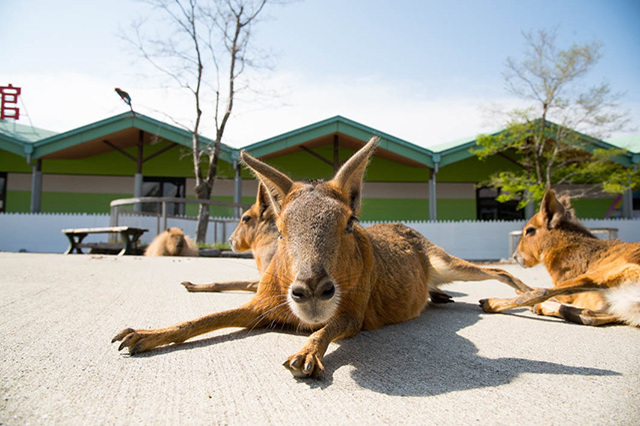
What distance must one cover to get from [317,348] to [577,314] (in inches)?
103

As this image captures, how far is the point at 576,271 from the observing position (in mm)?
4211

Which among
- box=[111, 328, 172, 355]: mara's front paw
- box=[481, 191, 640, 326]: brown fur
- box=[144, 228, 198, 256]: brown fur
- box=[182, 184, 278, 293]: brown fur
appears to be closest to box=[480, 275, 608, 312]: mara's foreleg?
box=[481, 191, 640, 326]: brown fur

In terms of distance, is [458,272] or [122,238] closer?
[458,272]

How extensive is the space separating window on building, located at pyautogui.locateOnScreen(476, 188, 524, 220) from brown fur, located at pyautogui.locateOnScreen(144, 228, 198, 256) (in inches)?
690

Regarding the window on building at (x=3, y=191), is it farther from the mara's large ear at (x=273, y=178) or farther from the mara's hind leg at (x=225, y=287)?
the mara's large ear at (x=273, y=178)

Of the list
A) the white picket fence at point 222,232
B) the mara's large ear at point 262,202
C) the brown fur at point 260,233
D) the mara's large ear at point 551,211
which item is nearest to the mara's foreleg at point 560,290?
the mara's large ear at point 551,211

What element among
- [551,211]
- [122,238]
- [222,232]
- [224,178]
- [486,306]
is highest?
[224,178]

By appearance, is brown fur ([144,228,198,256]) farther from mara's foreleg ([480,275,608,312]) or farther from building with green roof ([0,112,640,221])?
mara's foreleg ([480,275,608,312])

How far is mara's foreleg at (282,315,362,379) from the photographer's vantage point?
1.76 m

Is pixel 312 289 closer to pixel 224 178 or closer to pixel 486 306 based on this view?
pixel 486 306

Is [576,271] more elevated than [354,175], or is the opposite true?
[354,175]

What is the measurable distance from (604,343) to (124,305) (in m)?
3.72

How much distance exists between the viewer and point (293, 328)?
9.05 feet

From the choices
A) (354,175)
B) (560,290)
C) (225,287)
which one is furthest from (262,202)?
(560,290)
